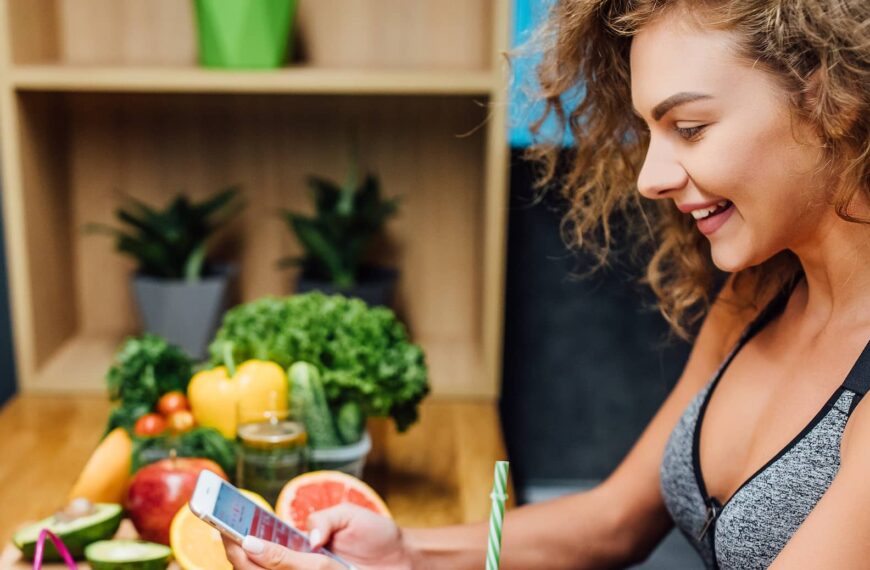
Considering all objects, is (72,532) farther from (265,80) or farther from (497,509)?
(265,80)

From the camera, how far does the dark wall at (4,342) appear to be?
185 cm

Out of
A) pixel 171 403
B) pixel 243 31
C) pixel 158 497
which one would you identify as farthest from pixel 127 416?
pixel 243 31

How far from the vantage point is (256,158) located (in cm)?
A: 204

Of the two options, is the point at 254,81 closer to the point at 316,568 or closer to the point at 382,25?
the point at 382,25

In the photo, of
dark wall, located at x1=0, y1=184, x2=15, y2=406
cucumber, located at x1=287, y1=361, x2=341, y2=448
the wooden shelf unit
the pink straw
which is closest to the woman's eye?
cucumber, located at x1=287, y1=361, x2=341, y2=448

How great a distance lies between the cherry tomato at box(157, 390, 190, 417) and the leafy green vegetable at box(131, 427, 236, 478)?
0.09 metres

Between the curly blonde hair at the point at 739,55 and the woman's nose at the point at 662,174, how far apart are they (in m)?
0.11

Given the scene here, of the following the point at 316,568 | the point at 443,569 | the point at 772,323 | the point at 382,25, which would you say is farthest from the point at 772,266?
the point at 382,25

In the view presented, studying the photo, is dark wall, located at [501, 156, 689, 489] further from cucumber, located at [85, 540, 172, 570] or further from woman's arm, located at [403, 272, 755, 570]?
cucumber, located at [85, 540, 172, 570]

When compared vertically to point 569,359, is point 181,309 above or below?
above

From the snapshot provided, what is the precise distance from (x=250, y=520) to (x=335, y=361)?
43 centimetres

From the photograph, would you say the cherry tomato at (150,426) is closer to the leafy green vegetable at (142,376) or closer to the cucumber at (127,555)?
the leafy green vegetable at (142,376)

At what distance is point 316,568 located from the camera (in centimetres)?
97

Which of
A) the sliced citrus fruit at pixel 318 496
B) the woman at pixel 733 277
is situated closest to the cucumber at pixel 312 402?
the sliced citrus fruit at pixel 318 496
